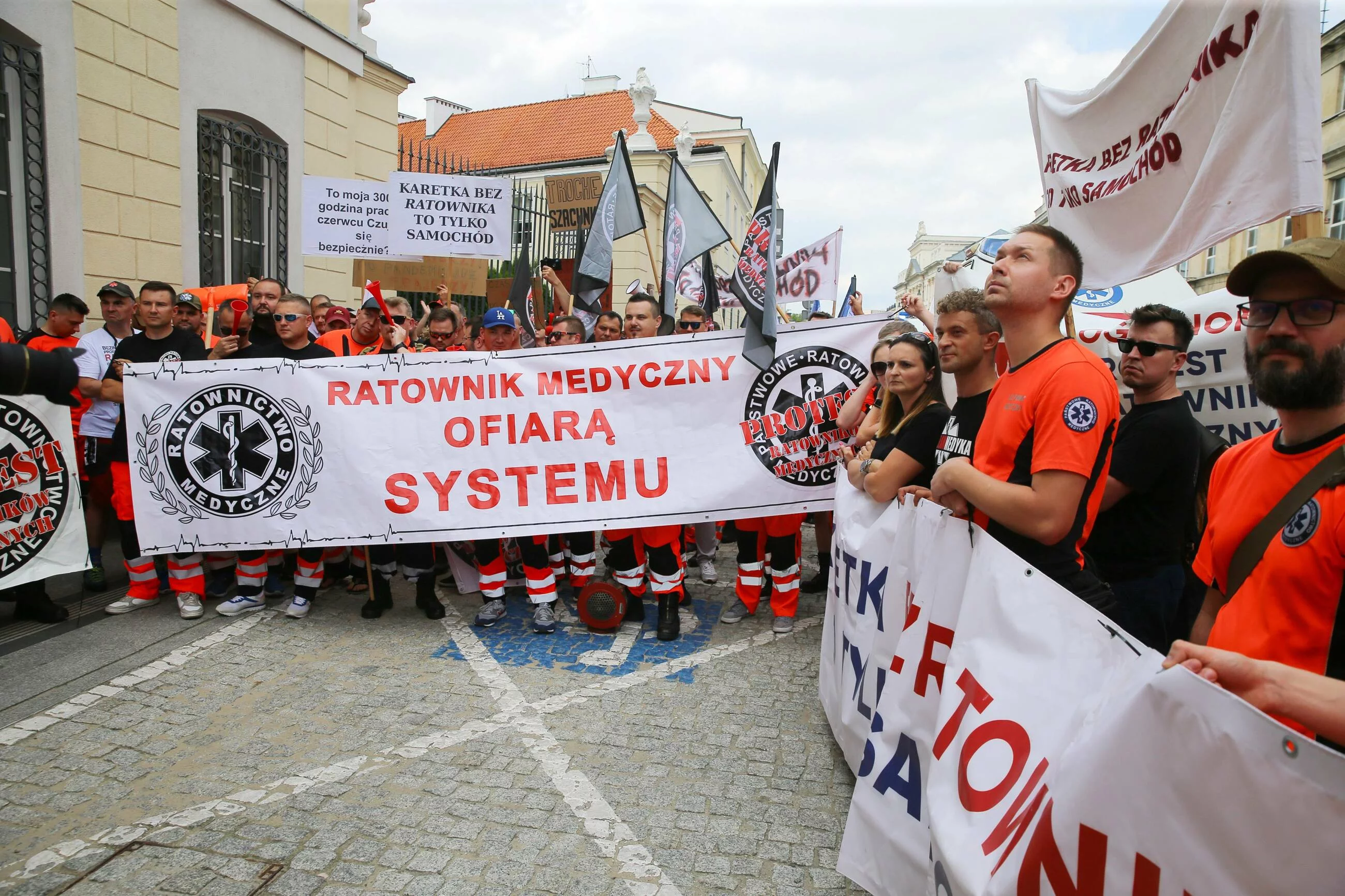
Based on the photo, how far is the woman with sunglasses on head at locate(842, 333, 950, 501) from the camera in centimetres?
338

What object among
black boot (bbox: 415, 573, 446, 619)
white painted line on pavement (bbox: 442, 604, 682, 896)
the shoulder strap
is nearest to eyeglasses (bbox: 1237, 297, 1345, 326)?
the shoulder strap

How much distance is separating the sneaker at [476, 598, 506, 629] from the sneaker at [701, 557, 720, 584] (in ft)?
5.62

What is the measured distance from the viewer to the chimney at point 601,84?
39.2 m

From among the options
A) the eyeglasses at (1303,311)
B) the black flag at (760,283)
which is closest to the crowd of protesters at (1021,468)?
the eyeglasses at (1303,311)

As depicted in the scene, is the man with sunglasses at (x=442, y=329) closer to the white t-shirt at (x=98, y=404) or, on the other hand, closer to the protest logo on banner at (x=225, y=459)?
the protest logo on banner at (x=225, y=459)

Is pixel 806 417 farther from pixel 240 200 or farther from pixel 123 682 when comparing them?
pixel 240 200

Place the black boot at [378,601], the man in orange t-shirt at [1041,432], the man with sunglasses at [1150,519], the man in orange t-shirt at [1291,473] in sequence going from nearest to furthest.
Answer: the man in orange t-shirt at [1291,473] → the man in orange t-shirt at [1041,432] → the man with sunglasses at [1150,519] → the black boot at [378,601]

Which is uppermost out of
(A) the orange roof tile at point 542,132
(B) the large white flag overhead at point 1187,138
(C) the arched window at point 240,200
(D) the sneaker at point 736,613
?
(A) the orange roof tile at point 542,132

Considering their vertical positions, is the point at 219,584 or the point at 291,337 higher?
the point at 291,337

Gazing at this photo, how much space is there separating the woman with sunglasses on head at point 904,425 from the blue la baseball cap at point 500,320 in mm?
2700

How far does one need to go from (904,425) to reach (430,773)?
8.18ft

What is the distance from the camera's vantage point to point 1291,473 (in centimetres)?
177

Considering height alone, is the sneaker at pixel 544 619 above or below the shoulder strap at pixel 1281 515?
below

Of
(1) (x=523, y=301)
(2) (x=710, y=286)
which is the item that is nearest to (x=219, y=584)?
(1) (x=523, y=301)
